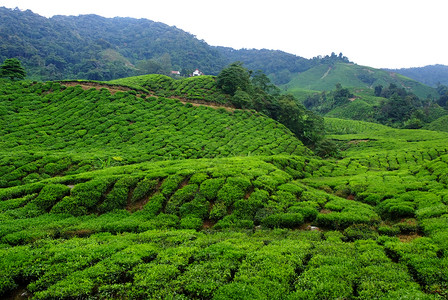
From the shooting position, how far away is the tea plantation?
7902mm

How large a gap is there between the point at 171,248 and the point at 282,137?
33.7 m

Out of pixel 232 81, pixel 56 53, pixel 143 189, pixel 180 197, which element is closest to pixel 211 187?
pixel 180 197

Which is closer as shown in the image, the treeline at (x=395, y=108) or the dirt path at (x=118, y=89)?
the dirt path at (x=118, y=89)

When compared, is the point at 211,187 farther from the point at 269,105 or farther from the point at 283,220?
the point at 269,105

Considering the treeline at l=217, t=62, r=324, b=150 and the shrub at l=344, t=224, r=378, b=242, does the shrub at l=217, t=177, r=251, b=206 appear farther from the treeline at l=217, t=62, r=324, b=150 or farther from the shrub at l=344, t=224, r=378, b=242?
the treeline at l=217, t=62, r=324, b=150

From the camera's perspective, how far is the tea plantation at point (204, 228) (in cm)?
790

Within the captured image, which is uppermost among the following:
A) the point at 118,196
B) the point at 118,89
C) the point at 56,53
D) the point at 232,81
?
the point at 56,53

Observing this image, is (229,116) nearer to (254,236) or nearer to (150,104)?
(150,104)

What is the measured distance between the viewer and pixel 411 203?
565 inches

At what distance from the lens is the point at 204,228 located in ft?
44.1

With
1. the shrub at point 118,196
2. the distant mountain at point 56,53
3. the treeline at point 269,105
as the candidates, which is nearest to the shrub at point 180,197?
the shrub at point 118,196

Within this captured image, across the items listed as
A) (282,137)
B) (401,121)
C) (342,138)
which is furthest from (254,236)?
(401,121)

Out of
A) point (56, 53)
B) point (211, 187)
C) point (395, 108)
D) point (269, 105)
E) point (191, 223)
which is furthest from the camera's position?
point (56, 53)

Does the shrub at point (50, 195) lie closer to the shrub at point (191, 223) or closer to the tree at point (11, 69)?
the shrub at point (191, 223)
